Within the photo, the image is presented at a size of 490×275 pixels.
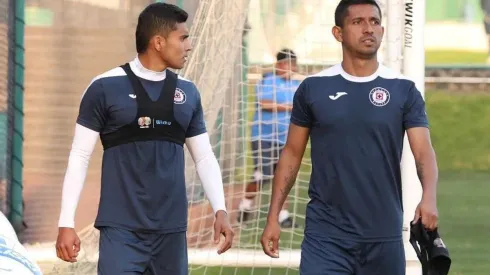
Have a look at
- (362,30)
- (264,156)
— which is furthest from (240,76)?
(362,30)

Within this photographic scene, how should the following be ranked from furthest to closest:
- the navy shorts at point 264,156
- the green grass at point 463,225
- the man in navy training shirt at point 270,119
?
the navy shorts at point 264,156 → the man in navy training shirt at point 270,119 → the green grass at point 463,225

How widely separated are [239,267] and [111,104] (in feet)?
14.7

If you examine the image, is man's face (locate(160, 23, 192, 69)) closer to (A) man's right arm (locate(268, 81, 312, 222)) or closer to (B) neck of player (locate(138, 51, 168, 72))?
(B) neck of player (locate(138, 51, 168, 72))

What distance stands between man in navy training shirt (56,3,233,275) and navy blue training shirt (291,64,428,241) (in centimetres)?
55

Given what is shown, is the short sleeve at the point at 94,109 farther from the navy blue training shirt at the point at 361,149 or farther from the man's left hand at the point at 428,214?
the man's left hand at the point at 428,214

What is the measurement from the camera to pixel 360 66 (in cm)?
570

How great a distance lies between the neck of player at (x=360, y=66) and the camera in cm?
570

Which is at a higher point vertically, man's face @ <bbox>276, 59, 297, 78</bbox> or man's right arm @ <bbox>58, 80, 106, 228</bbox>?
man's face @ <bbox>276, 59, 297, 78</bbox>

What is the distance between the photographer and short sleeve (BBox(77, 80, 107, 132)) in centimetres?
567

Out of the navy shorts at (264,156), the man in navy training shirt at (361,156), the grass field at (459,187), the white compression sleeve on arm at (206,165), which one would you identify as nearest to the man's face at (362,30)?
the man in navy training shirt at (361,156)

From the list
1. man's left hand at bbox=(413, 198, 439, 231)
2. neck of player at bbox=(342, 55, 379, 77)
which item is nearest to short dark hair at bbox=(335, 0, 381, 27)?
neck of player at bbox=(342, 55, 379, 77)

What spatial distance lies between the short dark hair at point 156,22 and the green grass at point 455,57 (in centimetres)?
2807

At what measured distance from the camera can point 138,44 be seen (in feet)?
19.2

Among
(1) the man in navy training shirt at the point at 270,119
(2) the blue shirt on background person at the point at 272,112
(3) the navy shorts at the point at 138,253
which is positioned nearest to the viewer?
(3) the navy shorts at the point at 138,253
